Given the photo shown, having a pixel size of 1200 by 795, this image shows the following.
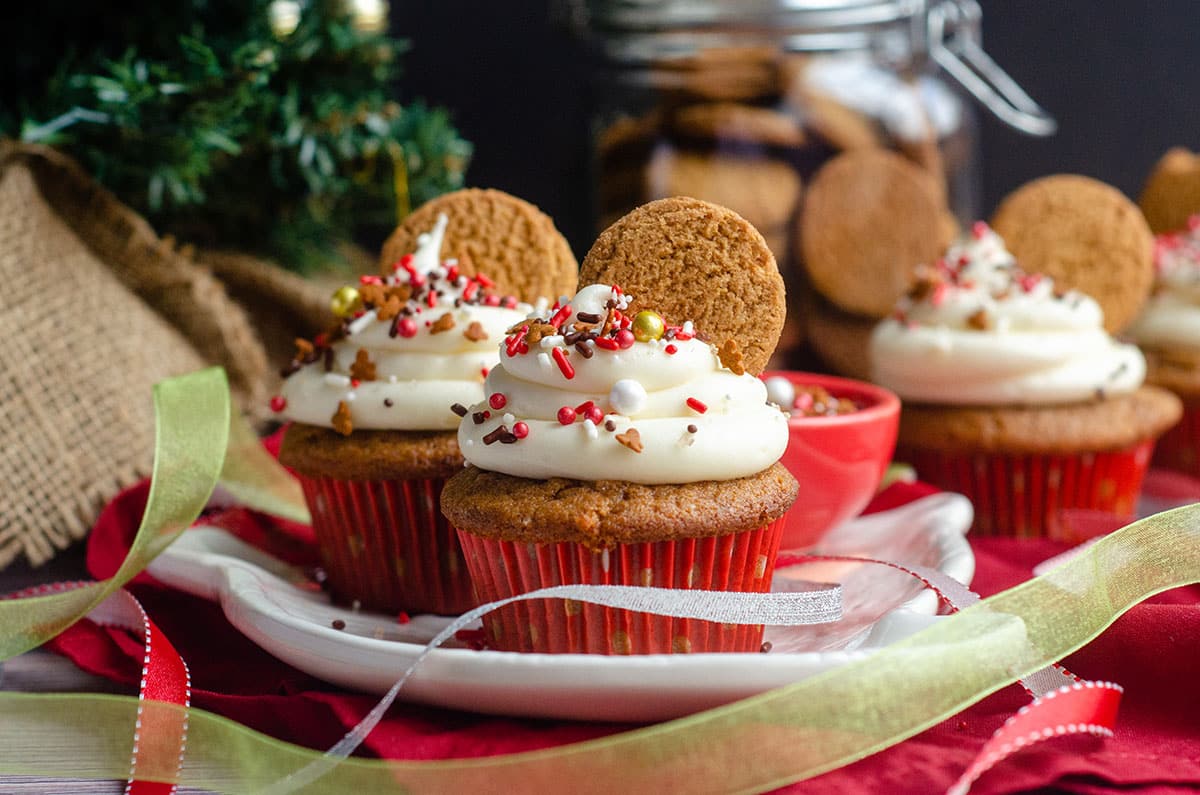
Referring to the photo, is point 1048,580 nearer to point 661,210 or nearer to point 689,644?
point 689,644

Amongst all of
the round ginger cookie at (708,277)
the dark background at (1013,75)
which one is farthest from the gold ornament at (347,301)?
the dark background at (1013,75)

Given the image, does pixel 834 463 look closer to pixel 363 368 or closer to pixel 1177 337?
pixel 363 368

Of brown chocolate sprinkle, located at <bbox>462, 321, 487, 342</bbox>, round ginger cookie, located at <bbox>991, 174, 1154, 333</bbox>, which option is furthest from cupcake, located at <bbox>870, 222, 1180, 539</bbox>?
brown chocolate sprinkle, located at <bbox>462, 321, 487, 342</bbox>

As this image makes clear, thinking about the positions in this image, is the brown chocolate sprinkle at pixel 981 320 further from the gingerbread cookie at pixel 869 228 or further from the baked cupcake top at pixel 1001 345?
the gingerbread cookie at pixel 869 228

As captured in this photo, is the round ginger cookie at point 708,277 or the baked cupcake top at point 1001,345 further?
the baked cupcake top at point 1001,345

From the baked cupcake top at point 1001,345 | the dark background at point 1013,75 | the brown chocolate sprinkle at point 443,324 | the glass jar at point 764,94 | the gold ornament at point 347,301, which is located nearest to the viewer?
the brown chocolate sprinkle at point 443,324

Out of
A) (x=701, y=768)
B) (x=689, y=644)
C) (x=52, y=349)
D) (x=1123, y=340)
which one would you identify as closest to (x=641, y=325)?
(x=689, y=644)
